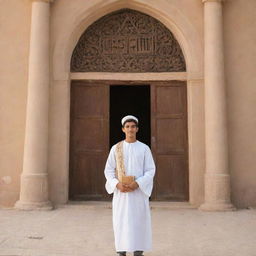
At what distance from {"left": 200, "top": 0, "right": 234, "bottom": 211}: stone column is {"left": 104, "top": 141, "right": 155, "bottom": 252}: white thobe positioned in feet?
10.7

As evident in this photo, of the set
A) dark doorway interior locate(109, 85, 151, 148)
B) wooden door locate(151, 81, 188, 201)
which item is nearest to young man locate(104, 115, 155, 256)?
wooden door locate(151, 81, 188, 201)

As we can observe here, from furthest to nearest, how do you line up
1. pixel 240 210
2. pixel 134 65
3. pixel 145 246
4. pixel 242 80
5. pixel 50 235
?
pixel 134 65 < pixel 242 80 < pixel 240 210 < pixel 50 235 < pixel 145 246

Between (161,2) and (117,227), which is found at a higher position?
(161,2)

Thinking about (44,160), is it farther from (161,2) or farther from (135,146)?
(161,2)

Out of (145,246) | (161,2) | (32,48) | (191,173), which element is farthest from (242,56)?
(145,246)

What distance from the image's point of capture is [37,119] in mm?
6742

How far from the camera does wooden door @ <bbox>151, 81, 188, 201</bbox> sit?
24.1 ft

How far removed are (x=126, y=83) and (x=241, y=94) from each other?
96.5 inches

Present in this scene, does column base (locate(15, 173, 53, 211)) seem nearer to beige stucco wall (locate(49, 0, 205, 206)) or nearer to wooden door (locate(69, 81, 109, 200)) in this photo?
beige stucco wall (locate(49, 0, 205, 206))

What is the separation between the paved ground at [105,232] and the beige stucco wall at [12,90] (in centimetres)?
83

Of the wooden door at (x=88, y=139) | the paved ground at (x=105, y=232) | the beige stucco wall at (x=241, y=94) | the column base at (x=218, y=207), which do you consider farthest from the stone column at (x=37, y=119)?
the beige stucco wall at (x=241, y=94)

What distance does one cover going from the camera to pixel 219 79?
6.84m

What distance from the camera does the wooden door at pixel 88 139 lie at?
740cm

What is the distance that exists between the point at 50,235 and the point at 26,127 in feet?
9.00
